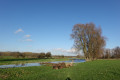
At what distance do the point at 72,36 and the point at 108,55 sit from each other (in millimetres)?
41215

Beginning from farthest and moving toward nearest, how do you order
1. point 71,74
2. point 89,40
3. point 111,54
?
point 111,54 < point 89,40 < point 71,74

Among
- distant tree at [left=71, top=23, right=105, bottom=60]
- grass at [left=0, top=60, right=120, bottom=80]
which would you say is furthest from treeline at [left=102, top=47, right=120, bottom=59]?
grass at [left=0, top=60, right=120, bottom=80]

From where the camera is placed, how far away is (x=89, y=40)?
47938 mm

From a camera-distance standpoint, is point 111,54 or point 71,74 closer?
point 71,74

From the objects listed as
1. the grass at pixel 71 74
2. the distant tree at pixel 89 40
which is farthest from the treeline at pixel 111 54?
the grass at pixel 71 74

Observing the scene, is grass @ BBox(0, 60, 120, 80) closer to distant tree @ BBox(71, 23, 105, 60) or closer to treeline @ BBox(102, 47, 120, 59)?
distant tree @ BBox(71, 23, 105, 60)

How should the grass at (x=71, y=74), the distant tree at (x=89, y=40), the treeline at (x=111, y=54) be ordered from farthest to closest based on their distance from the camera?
the treeline at (x=111, y=54), the distant tree at (x=89, y=40), the grass at (x=71, y=74)

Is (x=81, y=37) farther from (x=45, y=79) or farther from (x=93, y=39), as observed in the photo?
(x=45, y=79)

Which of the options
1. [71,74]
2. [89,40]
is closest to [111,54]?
[89,40]

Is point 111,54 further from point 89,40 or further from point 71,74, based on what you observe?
point 71,74

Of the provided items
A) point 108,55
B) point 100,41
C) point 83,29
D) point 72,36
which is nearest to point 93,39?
point 100,41

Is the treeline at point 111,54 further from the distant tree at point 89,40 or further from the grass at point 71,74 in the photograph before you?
the grass at point 71,74

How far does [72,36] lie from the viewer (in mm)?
49250

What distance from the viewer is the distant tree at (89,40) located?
47031 mm
